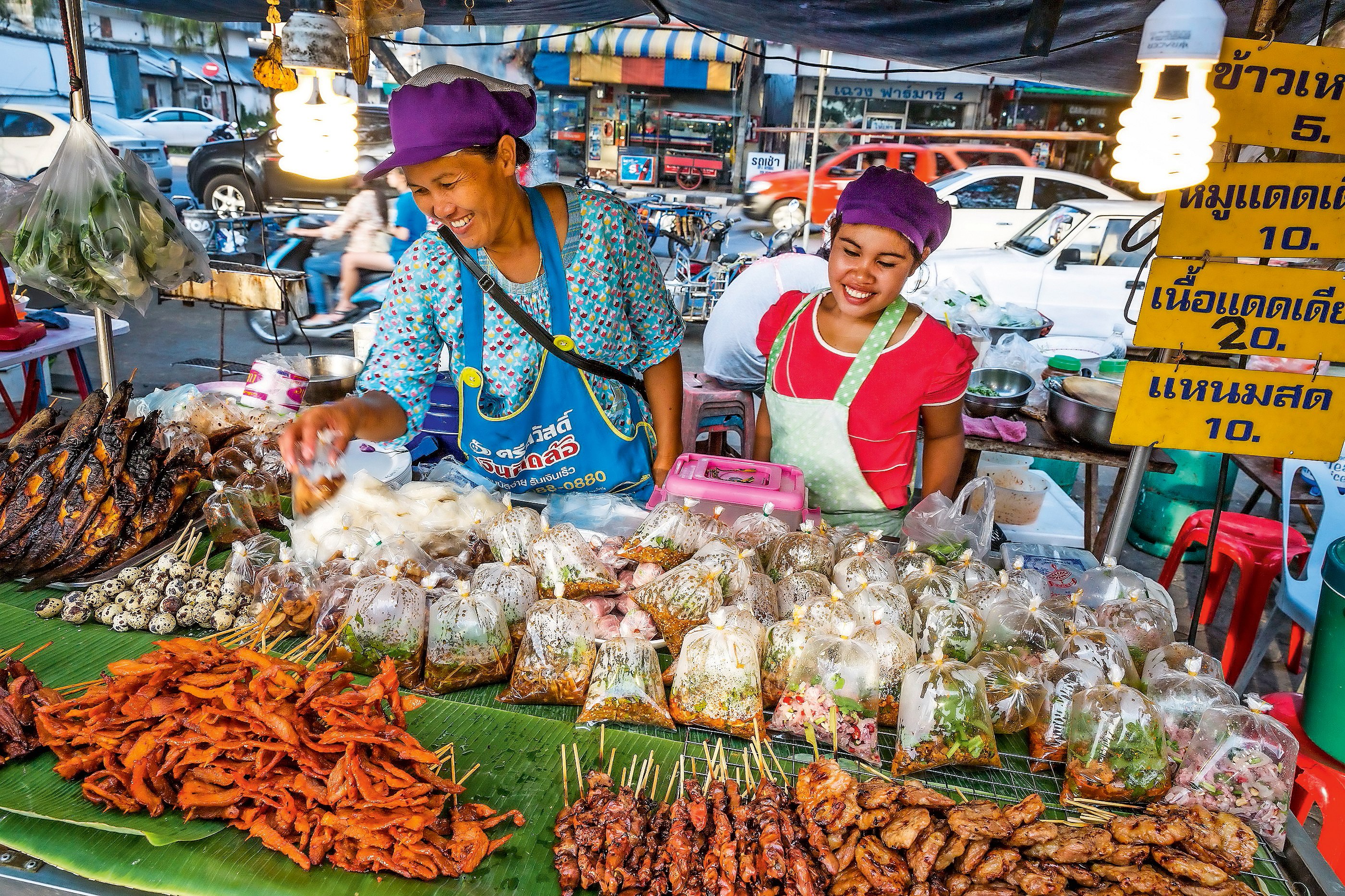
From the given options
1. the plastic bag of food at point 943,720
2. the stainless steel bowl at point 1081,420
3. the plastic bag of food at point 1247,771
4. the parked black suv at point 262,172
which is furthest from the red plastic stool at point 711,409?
the parked black suv at point 262,172

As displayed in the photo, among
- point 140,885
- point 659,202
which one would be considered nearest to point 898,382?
point 140,885

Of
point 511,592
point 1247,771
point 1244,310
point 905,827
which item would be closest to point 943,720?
point 905,827

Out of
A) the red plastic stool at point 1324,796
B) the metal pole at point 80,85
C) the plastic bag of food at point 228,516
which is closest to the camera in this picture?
the red plastic stool at point 1324,796

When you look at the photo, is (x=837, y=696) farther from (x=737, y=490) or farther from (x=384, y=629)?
(x=384, y=629)

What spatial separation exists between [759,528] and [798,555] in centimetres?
15

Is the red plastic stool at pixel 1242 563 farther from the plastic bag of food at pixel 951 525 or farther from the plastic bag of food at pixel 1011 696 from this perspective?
the plastic bag of food at pixel 1011 696

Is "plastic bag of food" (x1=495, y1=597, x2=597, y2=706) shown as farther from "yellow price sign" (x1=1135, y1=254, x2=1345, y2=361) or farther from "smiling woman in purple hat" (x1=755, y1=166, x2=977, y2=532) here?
"yellow price sign" (x1=1135, y1=254, x2=1345, y2=361)

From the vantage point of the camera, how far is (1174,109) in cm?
201

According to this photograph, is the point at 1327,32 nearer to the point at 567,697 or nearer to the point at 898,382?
Result: the point at 898,382

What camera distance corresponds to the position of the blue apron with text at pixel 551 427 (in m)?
2.53

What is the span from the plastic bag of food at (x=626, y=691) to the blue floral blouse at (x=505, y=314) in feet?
3.65

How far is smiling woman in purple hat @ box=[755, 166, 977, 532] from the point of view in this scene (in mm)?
2676

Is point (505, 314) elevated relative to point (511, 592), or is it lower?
elevated

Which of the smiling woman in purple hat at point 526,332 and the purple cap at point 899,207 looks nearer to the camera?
the smiling woman in purple hat at point 526,332
